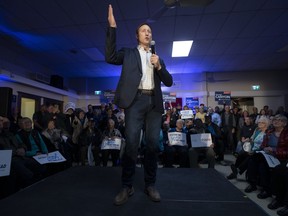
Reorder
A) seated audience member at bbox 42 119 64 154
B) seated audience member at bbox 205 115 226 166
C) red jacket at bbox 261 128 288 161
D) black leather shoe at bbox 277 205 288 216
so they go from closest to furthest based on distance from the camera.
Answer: black leather shoe at bbox 277 205 288 216, red jacket at bbox 261 128 288 161, seated audience member at bbox 42 119 64 154, seated audience member at bbox 205 115 226 166

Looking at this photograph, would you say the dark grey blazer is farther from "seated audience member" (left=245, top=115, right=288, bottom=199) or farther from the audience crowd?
"seated audience member" (left=245, top=115, right=288, bottom=199)

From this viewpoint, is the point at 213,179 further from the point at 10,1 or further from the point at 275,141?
the point at 10,1

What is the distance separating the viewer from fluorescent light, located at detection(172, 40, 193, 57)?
5.44 m

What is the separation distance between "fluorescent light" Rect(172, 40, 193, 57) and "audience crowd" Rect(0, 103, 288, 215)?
1.81 metres

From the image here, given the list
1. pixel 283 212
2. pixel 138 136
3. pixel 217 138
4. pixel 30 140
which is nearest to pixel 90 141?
pixel 30 140

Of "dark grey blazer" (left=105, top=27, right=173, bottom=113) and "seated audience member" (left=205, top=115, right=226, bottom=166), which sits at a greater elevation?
"dark grey blazer" (left=105, top=27, right=173, bottom=113)

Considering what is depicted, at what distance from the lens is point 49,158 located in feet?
10.1

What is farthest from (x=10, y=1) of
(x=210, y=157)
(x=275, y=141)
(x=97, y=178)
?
(x=275, y=141)

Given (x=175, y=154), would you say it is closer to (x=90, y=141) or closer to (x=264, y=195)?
(x=264, y=195)

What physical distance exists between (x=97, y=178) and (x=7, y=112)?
231 centimetres

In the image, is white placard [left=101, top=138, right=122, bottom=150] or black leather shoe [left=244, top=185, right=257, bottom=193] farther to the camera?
white placard [left=101, top=138, right=122, bottom=150]

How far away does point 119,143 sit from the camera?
161 inches

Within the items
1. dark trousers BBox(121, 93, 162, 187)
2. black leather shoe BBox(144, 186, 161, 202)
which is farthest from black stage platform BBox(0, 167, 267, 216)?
dark trousers BBox(121, 93, 162, 187)

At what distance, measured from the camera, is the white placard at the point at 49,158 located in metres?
2.91
